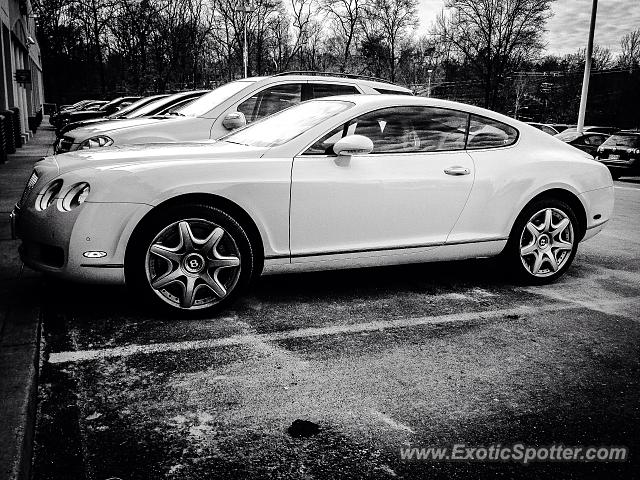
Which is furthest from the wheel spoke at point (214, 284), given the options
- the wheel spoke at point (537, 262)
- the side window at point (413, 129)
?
the wheel spoke at point (537, 262)

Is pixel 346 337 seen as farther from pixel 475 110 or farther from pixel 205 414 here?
pixel 475 110

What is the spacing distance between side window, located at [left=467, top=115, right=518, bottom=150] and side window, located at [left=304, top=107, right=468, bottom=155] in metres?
0.08

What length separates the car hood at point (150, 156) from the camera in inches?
159

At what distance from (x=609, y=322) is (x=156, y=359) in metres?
2.99

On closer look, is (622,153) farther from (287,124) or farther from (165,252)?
(165,252)

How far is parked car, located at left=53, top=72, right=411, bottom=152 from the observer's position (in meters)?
7.57

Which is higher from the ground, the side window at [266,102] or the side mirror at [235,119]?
the side window at [266,102]

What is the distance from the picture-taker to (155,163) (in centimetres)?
405

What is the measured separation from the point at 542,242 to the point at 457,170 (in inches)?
41.1

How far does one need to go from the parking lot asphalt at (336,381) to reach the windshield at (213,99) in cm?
346

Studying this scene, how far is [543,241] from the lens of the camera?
525cm

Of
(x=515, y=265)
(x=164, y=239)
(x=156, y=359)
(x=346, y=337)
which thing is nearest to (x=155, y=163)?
(x=164, y=239)

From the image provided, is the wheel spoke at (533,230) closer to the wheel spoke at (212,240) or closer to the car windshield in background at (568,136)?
the wheel spoke at (212,240)

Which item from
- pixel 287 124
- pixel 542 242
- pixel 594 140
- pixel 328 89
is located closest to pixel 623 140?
pixel 594 140
